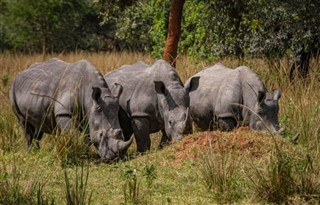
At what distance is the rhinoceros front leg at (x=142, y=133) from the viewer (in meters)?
8.31

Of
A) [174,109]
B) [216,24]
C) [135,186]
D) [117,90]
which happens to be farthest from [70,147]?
[216,24]

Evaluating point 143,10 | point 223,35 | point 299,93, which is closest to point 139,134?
point 299,93

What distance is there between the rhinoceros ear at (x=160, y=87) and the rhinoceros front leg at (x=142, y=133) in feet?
1.41

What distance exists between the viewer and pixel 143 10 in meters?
19.6

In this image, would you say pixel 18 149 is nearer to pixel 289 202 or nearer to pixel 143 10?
pixel 289 202

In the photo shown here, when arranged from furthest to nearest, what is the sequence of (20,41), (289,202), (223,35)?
(20,41) → (223,35) → (289,202)

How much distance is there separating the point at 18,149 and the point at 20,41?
18.5 meters

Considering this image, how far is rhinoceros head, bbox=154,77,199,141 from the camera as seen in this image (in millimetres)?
7996

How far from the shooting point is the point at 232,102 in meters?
8.38

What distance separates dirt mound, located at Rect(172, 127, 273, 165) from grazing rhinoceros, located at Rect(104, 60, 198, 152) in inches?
20.4

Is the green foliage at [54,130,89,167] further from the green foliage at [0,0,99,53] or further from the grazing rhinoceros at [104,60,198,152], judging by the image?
the green foliage at [0,0,99,53]

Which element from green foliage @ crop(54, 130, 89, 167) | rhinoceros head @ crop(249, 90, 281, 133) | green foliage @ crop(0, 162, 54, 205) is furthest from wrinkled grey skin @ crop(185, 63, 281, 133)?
green foliage @ crop(0, 162, 54, 205)

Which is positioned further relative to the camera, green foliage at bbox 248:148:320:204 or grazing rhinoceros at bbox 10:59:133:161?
grazing rhinoceros at bbox 10:59:133:161

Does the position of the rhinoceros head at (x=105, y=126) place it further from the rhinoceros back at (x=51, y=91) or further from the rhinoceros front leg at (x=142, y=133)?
the rhinoceros front leg at (x=142, y=133)
